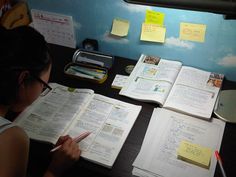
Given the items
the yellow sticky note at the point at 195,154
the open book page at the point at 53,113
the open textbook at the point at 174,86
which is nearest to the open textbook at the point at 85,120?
the open book page at the point at 53,113

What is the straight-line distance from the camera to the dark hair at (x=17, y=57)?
825mm

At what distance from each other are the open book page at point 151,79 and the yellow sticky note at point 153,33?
10cm

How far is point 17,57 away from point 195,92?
0.73 m

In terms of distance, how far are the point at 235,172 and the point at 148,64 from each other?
0.63 meters

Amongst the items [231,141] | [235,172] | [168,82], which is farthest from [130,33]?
[235,172]

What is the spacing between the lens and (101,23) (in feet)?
4.70

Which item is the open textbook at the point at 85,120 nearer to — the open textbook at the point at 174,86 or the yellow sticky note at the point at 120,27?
the open textbook at the point at 174,86

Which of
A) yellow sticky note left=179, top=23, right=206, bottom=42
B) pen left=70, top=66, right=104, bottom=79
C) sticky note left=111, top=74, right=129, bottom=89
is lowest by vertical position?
sticky note left=111, top=74, right=129, bottom=89

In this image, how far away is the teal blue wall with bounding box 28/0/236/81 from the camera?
48.6 inches

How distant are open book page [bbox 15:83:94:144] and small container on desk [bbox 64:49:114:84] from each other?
0.29 ft

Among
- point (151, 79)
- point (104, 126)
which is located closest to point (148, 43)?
point (151, 79)

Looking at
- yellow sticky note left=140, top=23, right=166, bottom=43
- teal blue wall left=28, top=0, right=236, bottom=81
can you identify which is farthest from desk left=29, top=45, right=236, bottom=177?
yellow sticky note left=140, top=23, right=166, bottom=43

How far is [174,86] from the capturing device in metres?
1.26

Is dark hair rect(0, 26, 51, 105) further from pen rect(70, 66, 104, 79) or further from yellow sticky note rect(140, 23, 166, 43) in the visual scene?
yellow sticky note rect(140, 23, 166, 43)
